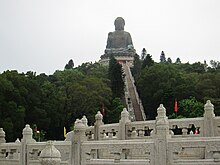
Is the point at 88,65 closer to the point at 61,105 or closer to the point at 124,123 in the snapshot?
the point at 61,105

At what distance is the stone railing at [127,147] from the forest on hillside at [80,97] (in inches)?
668

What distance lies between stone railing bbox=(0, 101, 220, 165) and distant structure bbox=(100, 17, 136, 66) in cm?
6874

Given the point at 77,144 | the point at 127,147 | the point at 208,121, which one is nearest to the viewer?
the point at 127,147

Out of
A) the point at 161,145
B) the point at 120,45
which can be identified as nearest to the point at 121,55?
the point at 120,45

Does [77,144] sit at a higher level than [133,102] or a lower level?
lower

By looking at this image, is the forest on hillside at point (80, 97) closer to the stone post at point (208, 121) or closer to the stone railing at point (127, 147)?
the stone railing at point (127, 147)

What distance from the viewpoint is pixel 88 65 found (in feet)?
261

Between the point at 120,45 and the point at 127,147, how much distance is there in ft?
256

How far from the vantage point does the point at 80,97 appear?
44062mm

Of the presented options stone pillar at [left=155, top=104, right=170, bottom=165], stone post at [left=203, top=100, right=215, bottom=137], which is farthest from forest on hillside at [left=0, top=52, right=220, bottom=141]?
stone pillar at [left=155, top=104, right=170, bottom=165]

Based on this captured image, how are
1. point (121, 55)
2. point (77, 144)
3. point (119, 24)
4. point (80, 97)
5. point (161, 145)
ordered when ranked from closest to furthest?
point (161, 145), point (77, 144), point (80, 97), point (121, 55), point (119, 24)

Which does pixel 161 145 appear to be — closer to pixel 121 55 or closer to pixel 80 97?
pixel 80 97

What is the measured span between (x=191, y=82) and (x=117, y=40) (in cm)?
4195

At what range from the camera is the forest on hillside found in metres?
35.0
